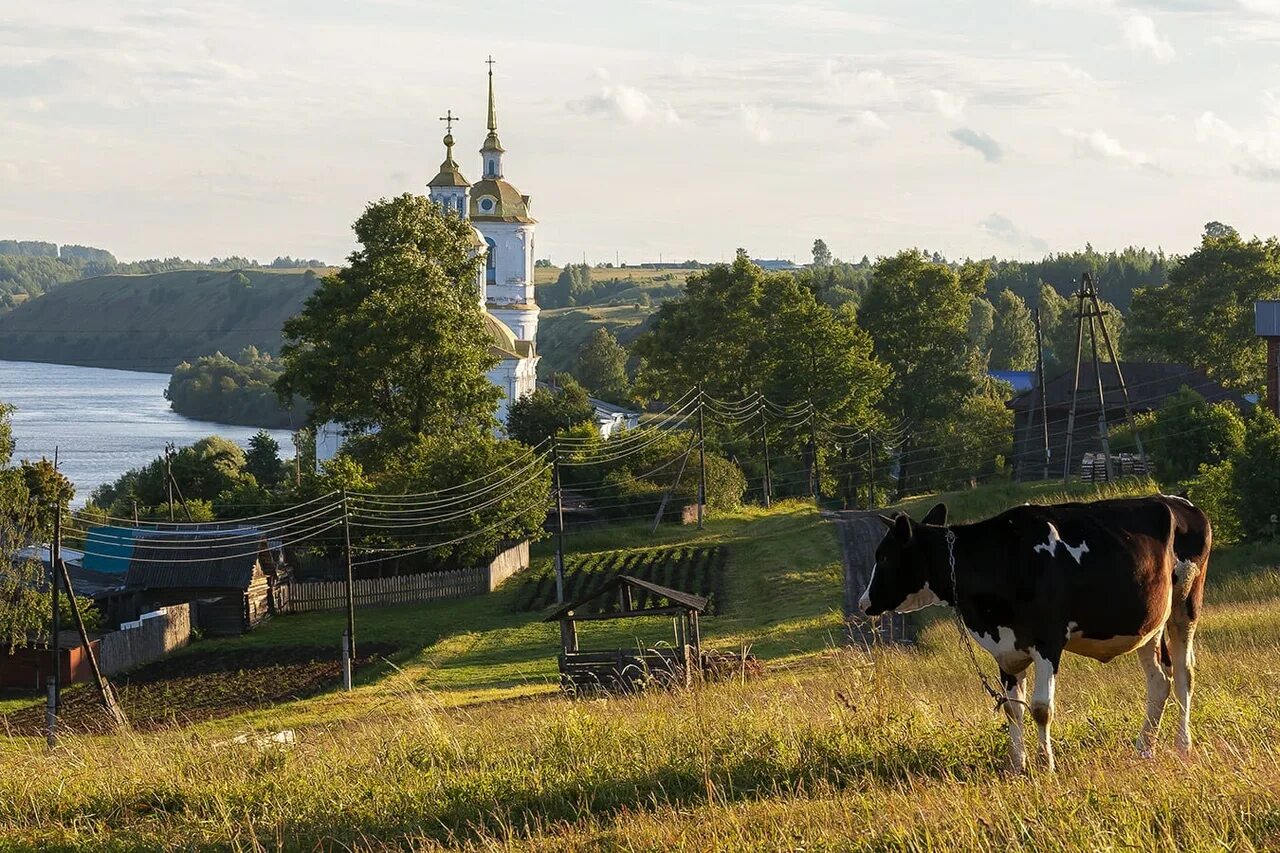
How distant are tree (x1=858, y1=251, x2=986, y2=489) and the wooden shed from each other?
3538 centimetres

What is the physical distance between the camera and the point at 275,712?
28469 millimetres

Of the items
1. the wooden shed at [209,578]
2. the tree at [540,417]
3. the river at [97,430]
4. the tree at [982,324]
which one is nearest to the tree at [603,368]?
the river at [97,430]

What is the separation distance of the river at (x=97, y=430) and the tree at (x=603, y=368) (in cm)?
2809

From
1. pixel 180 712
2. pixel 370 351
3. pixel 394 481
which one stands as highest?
pixel 370 351

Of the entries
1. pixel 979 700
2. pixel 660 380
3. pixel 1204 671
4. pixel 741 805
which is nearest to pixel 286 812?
pixel 741 805

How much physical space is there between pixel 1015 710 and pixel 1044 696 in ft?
0.62

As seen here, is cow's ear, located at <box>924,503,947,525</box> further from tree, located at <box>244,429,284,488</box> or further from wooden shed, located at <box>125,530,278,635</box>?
tree, located at <box>244,429,284,488</box>

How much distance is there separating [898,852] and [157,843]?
14.0ft

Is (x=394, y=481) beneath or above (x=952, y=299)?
beneath

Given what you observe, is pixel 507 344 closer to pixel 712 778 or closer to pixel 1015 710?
pixel 712 778

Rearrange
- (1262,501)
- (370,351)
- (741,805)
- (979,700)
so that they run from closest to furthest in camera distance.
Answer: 1. (741,805)
2. (979,700)
3. (1262,501)
4. (370,351)

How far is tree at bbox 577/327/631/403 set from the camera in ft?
427

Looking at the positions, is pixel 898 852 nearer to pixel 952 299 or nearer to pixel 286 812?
pixel 286 812

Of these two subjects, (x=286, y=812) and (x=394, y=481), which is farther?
(x=394, y=481)
